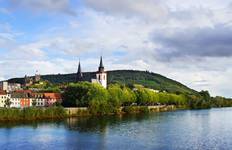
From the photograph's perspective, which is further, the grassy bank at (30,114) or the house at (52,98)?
the house at (52,98)

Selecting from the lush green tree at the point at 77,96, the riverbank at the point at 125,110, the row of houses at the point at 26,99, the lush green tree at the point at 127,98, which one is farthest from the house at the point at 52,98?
the riverbank at the point at 125,110

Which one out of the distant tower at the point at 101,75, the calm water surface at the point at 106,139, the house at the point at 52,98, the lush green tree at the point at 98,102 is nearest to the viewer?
the calm water surface at the point at 106,139

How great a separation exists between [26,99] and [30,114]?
4034 cm

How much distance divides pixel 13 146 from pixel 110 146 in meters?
12.9

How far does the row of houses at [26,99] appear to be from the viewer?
128 metres

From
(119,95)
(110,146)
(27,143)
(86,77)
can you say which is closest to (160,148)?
(110,146)

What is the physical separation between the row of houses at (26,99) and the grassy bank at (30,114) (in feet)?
71.4

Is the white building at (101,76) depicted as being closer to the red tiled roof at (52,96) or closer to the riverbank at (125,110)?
the red tiled roof at (52,96)

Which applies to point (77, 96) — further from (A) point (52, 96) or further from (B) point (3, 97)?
(A) point (52, 96)

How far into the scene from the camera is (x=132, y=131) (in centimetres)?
7019

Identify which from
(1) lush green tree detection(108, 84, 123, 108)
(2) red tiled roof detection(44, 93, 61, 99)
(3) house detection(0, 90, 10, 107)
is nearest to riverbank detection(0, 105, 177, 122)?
(1) lush green tree detection(108, 84, 123, 108)

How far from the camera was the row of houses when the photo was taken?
12766 centimetres

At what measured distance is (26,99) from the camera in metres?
134

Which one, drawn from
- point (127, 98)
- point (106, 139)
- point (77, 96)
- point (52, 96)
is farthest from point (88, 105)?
point (106, 139)
